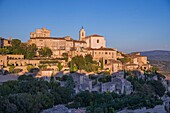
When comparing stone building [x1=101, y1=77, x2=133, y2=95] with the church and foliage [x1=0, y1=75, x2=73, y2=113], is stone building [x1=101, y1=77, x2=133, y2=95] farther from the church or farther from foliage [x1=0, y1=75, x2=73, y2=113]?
the church

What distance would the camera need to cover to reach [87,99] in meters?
13.0

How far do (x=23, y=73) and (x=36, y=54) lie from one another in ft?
23.4

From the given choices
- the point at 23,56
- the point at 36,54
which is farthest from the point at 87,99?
the point at 36,54

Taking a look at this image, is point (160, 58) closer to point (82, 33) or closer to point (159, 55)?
point (159, 55)

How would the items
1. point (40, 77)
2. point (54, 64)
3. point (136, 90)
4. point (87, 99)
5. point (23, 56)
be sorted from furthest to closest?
point (23, 56), point (54, 64), point (40, 77), point (136, 90), point (87, 99)

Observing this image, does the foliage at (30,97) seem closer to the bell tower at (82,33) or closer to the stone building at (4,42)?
the stone building at (4,42)

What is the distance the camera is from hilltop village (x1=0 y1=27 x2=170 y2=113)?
11.1 meters

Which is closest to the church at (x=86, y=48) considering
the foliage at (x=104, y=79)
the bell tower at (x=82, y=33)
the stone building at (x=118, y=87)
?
the bell tower at (x=82, y=33)

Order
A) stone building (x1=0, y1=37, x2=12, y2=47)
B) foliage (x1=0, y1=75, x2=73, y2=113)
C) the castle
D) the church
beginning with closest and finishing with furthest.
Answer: foliage (x1=0, y1=75, x2=73, y2=113) → the castle → the church → stone building (x1=0, y1=37, x2=12, y2=47)

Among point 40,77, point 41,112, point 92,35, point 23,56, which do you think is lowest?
point 41,112

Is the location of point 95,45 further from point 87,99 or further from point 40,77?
point 87,99

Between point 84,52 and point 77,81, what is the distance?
8.11m

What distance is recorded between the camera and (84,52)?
25281 millimetres

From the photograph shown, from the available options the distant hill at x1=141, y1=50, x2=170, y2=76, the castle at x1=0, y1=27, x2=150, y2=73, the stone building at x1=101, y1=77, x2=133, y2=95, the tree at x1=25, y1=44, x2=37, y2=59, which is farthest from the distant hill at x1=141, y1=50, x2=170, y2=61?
the stone building at x1=101, y1=77, x2=133, y2=95
